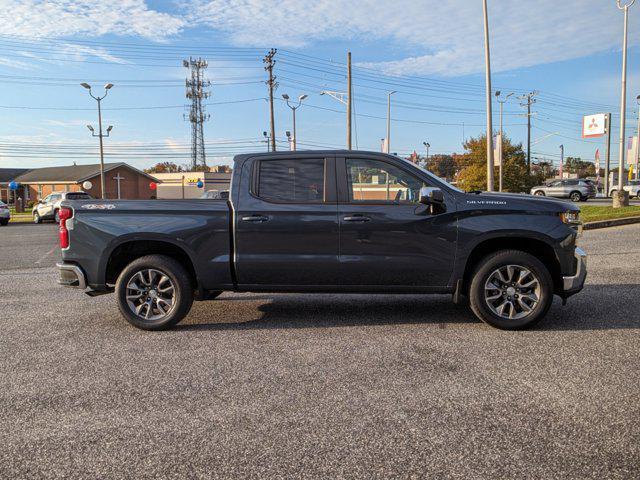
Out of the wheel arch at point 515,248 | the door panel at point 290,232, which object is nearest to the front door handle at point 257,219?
the door panel at point 290,232

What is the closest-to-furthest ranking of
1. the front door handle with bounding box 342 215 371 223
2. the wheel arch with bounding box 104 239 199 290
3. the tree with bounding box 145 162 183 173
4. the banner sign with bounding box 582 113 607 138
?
1. the front door handle with bounding box 342 215 371 223
2. the wheel arch with bounding box 104 239 199 290
3. the banner sign with bounding box 582 113 607 138
4. the tree with bounding box 145 162 183 173

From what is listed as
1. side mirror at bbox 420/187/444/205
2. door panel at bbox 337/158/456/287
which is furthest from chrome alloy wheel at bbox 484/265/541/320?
side mirror at bbox 420/187/444/205

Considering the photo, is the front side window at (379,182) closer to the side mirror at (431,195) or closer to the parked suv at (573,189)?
the side mirror at (431,195)

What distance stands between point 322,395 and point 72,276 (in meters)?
3.45

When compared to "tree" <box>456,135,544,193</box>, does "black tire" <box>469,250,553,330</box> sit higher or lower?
lower

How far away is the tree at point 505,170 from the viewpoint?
4228cm

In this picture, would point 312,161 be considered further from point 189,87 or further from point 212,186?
point 189,87

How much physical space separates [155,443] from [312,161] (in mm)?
3514

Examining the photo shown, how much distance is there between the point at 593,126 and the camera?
52.1 meters

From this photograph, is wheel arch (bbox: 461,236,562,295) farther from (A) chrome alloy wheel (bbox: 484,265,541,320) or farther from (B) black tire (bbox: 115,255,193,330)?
(B) black tire (bbox: 115,255,193,330)

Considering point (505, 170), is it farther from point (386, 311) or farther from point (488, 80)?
point (386, 311)

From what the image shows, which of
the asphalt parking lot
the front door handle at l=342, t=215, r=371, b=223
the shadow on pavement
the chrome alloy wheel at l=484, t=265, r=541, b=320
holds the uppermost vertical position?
the front door handle at l=342, t=215, r=371, b=223

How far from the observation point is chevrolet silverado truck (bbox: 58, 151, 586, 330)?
556 cm

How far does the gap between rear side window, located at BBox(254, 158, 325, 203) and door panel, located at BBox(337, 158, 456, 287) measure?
0.37m
